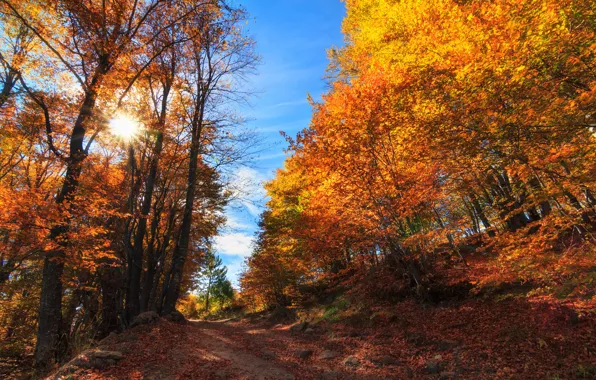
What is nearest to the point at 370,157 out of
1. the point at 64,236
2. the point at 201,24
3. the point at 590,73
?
the point at 590,73

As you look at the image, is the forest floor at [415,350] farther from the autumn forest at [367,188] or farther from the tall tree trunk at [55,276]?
the tall tree trunk at [55,276]

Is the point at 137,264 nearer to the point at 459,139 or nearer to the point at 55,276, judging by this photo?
the point at 55,276

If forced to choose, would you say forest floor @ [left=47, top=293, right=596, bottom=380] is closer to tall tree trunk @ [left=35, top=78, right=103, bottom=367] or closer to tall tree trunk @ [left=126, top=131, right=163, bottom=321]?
tall tree trunk @ [left=35, top=78, right=103, bottom=367]

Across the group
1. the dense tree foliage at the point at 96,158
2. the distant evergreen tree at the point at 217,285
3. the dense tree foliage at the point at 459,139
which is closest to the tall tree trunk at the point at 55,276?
the dense tree foliage at the point at 96,158

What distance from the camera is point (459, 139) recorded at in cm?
587

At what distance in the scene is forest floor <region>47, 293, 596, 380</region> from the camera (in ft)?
19.4

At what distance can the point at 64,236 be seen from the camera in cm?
821

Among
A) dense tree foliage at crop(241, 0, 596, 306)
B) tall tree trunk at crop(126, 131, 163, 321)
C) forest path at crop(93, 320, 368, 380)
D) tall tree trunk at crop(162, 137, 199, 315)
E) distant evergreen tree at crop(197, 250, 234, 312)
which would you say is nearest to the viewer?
dense tree foliage at crop(241, 0, 596, 306)

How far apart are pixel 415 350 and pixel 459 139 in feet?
18.9

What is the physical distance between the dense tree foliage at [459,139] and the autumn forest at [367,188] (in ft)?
0.18

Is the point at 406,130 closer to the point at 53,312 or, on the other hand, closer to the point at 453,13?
the point at 453,13

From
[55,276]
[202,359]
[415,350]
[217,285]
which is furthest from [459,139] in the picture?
[217,285]

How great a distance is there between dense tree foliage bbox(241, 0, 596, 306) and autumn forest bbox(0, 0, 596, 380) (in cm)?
5

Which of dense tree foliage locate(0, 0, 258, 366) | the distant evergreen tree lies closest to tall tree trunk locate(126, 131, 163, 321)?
dense tree foliage locate(0, 0, 258, 366)
